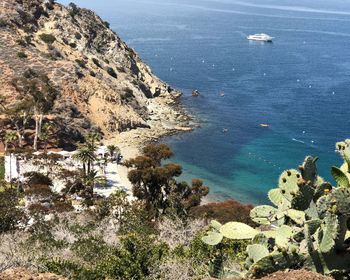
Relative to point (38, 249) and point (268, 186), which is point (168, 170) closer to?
point (268, 186)

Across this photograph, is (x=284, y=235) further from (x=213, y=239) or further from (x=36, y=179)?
(x=36, y=179)

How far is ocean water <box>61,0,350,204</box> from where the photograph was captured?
194 ft

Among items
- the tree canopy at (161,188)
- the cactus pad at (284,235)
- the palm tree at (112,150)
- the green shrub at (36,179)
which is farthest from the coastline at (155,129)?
the cactus pad at (284,235)

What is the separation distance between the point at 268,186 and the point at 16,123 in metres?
31.2

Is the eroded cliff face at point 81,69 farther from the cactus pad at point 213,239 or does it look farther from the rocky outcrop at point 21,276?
the cactus pad at point 213,239

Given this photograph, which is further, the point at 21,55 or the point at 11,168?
the point at 21,55

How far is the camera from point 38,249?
68.8 ft

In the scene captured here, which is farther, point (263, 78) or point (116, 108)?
point (263, 78)

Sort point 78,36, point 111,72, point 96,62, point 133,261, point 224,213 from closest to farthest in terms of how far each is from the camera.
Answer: point 133,261
point 224,213
point 111,72
point 96,62
point 78,36

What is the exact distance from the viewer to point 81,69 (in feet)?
253

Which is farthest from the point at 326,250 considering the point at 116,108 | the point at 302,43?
the point at 302,43

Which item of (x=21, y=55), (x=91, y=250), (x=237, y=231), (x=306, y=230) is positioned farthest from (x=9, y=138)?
(x=306, y=230)

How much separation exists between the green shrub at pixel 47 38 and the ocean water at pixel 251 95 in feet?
84.9

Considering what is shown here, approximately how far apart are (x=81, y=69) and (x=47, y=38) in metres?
10.7
